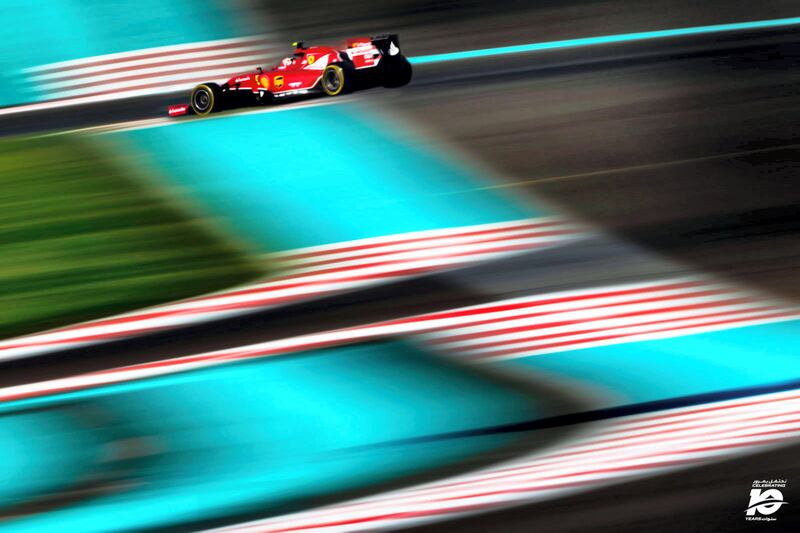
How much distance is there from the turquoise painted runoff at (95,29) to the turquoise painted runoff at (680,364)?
7.71 metres

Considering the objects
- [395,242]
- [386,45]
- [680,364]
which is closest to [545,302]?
[680,364]

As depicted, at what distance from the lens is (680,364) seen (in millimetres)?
5445

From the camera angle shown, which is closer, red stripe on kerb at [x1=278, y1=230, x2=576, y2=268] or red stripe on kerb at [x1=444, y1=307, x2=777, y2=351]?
red stripe on kerb at [x1=444, y1=307, x2=777, y2=351]

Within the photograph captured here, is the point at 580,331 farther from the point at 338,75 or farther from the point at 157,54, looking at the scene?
the point at 157,54

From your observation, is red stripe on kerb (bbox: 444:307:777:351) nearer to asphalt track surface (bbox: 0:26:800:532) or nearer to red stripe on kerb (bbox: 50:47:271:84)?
asphalt track surface (bbox: 0:26:800:532)

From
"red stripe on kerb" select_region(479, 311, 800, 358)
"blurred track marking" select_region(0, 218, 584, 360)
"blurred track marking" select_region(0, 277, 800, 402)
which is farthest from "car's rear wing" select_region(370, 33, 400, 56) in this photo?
"red stripe on kerb" select_region(479, 311, 800, 358)

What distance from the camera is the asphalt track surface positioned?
14.0 feet

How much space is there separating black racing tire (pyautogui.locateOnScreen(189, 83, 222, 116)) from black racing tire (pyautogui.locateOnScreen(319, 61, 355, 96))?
112 centimetres

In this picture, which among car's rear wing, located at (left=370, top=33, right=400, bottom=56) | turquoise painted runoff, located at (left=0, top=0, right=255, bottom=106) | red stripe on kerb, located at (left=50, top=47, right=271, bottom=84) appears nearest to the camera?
car's rear wing, located at (left=370, top=33, right=400, bottom=56)

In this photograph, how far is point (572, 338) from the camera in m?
5.83

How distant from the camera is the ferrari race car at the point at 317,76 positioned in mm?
9828

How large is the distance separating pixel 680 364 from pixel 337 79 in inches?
220

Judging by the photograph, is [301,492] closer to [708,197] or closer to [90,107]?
[708,197]

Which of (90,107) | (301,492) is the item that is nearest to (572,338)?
(301,492)
